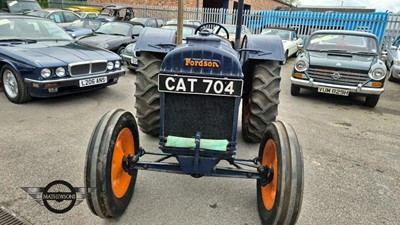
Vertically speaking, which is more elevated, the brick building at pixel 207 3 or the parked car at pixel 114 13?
the brick building at pixel 207 3

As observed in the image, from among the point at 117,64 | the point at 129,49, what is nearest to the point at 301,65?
the point at 117,64

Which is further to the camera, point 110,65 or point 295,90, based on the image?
point 295,90

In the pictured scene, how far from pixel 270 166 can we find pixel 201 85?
0.90m

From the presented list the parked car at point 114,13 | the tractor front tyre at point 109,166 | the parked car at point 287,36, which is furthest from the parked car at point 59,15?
the tractor front tyre at point 109,166

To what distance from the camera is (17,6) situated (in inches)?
526

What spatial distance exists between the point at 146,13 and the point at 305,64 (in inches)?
743

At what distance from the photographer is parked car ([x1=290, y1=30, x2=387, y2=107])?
6.07m

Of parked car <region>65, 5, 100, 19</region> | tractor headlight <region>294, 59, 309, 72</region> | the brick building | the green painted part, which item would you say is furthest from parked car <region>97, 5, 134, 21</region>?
the green painted part

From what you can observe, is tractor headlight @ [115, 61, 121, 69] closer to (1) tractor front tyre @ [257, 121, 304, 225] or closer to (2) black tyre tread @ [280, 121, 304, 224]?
(1) tractor front tyre @ [257, 121, 304, 225]

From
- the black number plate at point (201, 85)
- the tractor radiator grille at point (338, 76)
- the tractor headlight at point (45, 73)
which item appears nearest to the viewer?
the black number plate at point (201, 85)

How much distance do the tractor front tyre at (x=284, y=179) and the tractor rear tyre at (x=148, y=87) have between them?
161 centimetres

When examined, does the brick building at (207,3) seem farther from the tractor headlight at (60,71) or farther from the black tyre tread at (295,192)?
the black tyre tread at (295,192)

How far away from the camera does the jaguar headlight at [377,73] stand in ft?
19.7

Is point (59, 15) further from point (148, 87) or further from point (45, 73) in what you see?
point (148, 87)
